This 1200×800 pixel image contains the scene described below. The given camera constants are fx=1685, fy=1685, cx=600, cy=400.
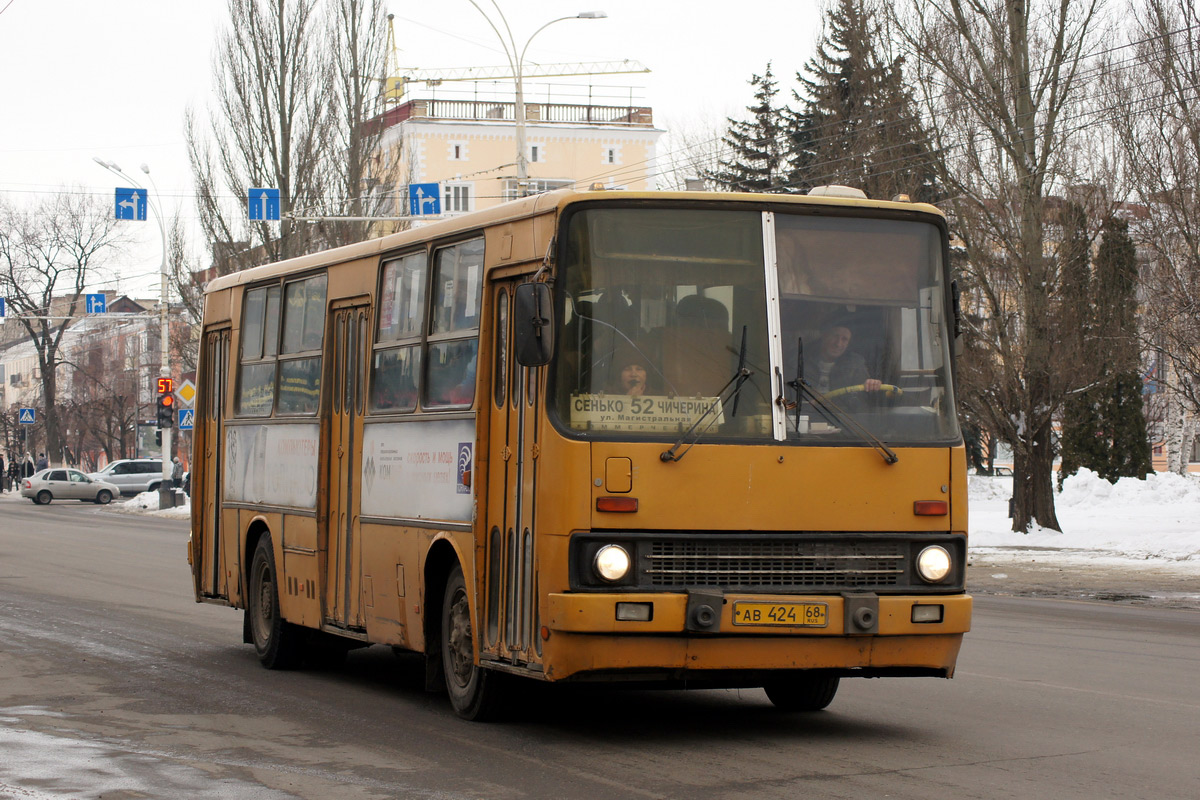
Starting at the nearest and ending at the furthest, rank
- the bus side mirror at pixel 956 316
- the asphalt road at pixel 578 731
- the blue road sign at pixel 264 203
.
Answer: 1. the asphalt road at pixel 578 731
2. the bus side mirror at pixel 956 316
3. the blue road sign at pixel 264 203

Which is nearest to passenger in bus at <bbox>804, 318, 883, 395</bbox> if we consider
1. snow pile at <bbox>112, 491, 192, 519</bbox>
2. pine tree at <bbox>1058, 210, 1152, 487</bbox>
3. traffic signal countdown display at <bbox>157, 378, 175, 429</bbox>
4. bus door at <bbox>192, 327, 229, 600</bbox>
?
bus door at <bbox>192, 327, 229, 600</bbox>

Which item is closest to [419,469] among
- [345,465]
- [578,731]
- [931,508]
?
[345,465]

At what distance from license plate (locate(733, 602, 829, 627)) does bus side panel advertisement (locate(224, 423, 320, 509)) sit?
443 centimetres

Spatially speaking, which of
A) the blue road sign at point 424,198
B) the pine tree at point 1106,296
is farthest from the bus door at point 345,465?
the blue road sign at point 424,198

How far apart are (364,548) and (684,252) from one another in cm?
349

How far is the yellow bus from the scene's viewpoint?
27.5 ft

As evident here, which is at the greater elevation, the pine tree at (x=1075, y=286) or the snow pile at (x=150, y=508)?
the pine tree at (x=1075, y=286)

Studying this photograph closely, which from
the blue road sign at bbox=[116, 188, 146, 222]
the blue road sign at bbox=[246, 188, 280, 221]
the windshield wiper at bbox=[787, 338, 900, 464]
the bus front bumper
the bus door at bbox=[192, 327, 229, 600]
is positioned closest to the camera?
the bus front bumper

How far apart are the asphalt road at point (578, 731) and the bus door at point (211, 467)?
22.8 inches

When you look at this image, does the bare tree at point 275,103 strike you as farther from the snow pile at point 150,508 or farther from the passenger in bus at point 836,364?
the passenger in bus at point 836,364

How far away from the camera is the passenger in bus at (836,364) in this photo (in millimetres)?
8727

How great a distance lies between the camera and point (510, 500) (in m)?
9.02

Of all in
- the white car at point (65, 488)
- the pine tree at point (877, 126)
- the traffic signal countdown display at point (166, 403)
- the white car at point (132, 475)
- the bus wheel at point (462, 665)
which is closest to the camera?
the bus wheel at point (462, 665)

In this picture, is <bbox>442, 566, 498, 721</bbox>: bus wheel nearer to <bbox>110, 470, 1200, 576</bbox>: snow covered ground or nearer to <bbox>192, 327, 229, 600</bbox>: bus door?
<bbox>192, 327, 229, 600</bbox>: bus door
